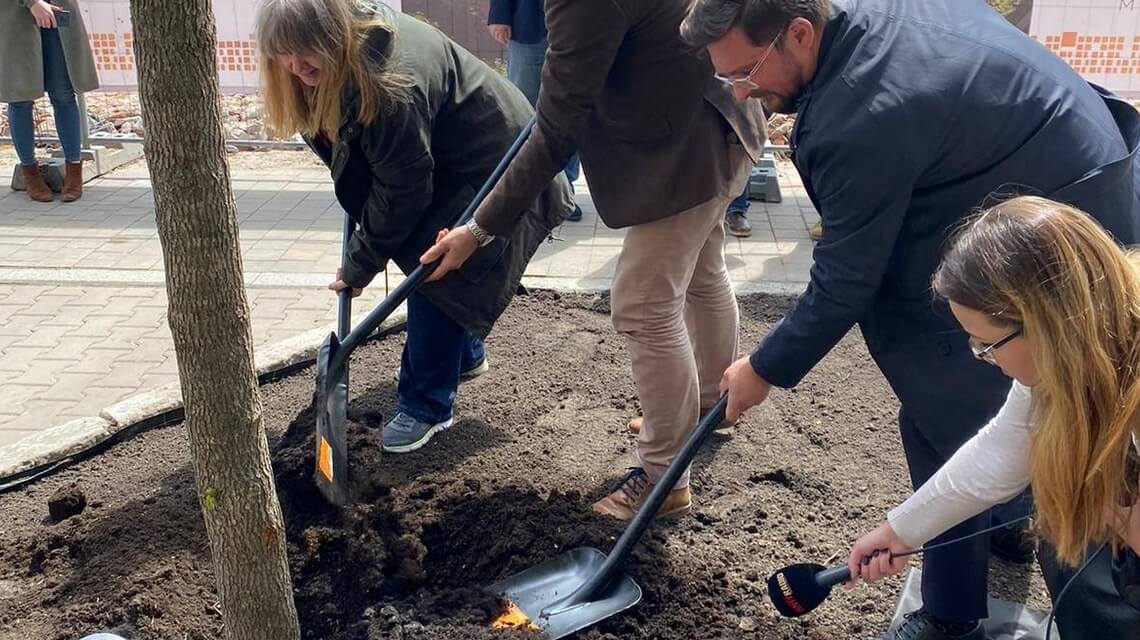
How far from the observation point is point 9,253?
5922mm

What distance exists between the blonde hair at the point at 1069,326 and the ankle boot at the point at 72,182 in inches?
261

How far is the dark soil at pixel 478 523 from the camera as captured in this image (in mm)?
2727

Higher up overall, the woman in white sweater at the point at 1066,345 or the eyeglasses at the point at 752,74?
the eyeglasses at the point at 752,74

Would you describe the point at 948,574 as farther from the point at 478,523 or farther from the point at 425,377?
the point at 425,377

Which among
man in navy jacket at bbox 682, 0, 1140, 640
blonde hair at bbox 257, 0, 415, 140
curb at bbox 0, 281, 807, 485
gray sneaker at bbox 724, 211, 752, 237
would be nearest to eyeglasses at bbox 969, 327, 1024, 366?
man in navy jacket at bbox 682, 0, 1140, 640

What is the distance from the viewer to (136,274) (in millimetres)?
5539

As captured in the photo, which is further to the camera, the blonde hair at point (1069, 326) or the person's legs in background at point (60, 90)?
the person's legs in background at point (60, 90)

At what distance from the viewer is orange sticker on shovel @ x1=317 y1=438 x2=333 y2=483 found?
3.05 metres

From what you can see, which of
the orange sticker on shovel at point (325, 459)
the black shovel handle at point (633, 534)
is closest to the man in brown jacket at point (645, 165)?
the black shovel handle at point (633, 534)

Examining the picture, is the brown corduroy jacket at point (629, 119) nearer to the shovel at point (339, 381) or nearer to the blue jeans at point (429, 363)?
the shovel at point (339, 381)

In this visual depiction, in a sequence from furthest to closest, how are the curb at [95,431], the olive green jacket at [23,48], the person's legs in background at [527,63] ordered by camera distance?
the olive green jacket at [23,48]
the person's legs in background at [527,63]
the curb at [95,431]

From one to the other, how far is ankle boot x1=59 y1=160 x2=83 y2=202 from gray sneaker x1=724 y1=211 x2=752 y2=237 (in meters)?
4.29

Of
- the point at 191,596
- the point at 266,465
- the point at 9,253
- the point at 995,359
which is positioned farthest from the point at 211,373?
the point at 9,253

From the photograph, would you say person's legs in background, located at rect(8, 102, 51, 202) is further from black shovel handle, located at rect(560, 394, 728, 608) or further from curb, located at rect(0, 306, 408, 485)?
black shovel handle, located at rect(560, 394, 728, 608)
